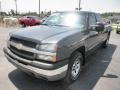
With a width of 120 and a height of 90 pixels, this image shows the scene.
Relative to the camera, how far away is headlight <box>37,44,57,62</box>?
10.6ft

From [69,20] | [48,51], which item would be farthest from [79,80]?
[69,20]

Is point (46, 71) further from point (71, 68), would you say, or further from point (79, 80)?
point (79, 80)

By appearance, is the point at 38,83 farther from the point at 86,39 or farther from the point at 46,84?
the point at 86,39

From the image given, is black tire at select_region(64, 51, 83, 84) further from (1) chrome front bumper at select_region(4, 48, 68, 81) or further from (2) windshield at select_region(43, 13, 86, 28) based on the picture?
(2) windshield at select_region(43, 13, 86, 28)

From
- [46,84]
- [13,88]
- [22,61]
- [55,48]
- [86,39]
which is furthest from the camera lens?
[86,39]

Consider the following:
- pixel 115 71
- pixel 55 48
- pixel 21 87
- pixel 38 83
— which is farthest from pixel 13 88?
pixel 115 71

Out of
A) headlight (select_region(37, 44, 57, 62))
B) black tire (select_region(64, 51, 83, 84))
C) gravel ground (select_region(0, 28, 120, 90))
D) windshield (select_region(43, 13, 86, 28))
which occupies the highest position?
windshield (select_region(43, 13, 86, 28))

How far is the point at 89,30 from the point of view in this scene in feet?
15.9

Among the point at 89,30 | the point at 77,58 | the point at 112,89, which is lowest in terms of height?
the point at 112,89

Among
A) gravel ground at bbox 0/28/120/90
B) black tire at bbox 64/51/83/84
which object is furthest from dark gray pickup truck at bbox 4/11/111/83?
gravel ground at bbox 0/28/120/90

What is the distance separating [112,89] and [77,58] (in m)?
1.11

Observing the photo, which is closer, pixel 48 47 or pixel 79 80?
pixel 48 47

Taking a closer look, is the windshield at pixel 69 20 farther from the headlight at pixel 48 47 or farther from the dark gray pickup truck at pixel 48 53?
the headlight at pixel 48 47

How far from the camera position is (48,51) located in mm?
3268
